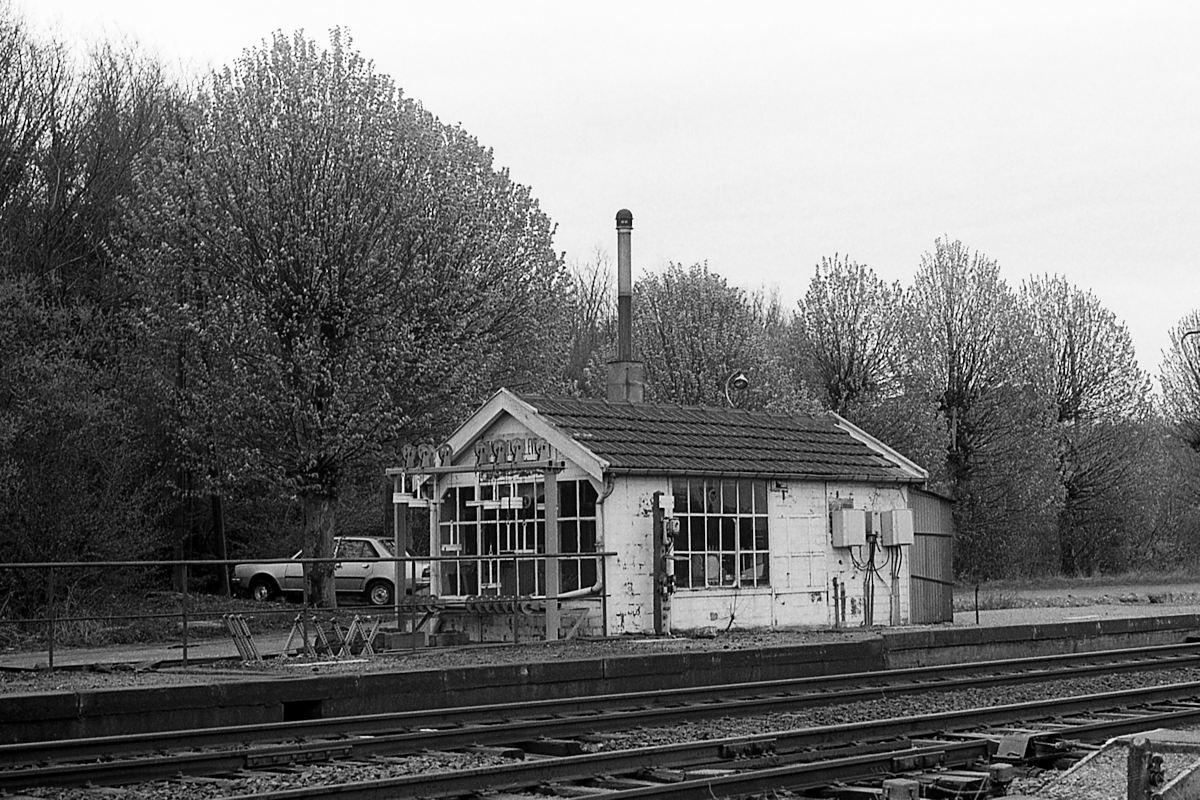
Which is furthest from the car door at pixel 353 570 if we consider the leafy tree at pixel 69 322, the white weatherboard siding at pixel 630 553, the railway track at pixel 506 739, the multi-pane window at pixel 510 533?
the railway track at pixel 506 739

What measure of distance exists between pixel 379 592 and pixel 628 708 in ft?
77.3

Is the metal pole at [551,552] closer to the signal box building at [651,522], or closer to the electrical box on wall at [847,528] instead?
the signal box building at [651,522]

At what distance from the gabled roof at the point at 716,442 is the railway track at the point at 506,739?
7.33m

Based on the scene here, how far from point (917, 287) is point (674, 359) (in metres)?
10.8

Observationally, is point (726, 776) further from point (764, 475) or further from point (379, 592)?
point (379, 592)

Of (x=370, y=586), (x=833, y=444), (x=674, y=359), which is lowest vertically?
(x=370, y=586)

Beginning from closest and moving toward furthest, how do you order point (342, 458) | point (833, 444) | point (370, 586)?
point (833, 444)
point (342, 458)
point (370, 586)

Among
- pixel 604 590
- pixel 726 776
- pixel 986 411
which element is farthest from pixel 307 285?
pixel 986 411

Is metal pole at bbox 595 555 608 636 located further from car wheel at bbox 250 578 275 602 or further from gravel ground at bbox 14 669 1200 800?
car wheel at bbox 250 578 275 602

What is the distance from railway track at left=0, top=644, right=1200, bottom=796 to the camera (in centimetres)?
Answer: 1106

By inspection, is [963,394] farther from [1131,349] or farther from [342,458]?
[342,458]

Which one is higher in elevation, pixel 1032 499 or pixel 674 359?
pixel 674 359

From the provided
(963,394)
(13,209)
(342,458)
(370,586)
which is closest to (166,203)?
(13,209)

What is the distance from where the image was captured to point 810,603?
25.6 meters
